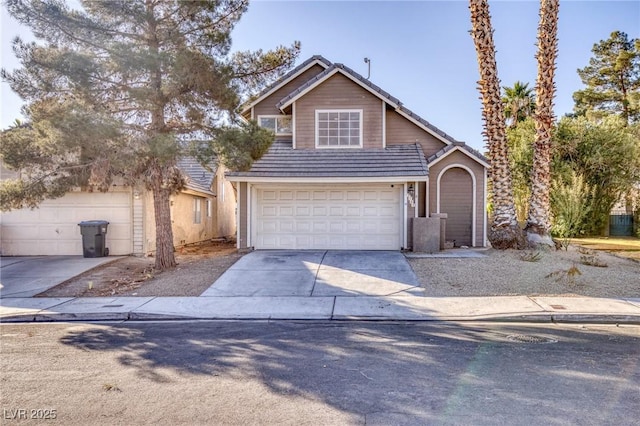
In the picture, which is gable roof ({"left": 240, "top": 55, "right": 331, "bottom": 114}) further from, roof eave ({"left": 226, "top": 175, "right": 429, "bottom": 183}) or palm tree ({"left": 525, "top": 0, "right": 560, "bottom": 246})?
palm tree ({"left": 525, "top": 0, "right": 560, "bottom": 246})

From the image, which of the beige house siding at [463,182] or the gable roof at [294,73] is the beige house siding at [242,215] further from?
the beige house siding at [463,182]

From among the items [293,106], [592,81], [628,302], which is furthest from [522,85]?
[628,302]

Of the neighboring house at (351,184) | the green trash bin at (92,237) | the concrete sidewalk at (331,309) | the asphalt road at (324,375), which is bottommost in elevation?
the asphalt road at (324,375)

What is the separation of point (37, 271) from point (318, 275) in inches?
317

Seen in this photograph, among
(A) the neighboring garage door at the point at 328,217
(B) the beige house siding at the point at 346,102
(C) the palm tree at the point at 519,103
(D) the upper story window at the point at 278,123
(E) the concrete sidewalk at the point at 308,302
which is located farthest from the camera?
(C) the palm tree at the point at 519,103

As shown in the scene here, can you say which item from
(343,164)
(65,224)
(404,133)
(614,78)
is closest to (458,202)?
(404,133)

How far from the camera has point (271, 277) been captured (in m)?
10.5

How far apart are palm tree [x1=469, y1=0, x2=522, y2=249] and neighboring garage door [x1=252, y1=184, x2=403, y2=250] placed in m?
3.39

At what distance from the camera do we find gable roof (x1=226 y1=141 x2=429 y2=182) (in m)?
13.5

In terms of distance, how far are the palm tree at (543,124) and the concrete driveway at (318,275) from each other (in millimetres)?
5273

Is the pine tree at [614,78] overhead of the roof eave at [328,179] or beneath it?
overhead

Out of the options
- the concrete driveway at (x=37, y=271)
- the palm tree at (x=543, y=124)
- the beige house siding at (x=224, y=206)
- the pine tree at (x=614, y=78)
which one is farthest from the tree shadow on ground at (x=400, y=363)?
the pine tree at (x=614, y=78)

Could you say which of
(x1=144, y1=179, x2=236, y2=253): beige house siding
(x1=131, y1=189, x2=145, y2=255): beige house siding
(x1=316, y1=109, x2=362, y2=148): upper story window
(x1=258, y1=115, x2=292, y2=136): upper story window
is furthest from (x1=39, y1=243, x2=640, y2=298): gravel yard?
(x1=258, y1=115, x2=292, y2=136): upper story window

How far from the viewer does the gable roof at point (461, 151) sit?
14.4 m
